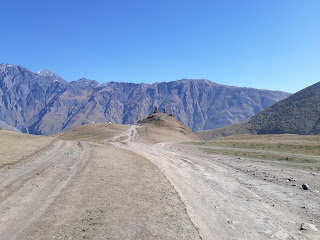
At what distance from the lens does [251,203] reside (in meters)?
14.1

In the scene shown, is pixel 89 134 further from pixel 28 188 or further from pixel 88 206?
pixel 88 206

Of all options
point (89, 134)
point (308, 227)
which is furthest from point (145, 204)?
point (89, 134)

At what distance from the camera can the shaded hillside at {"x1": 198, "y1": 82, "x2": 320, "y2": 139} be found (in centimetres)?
14125

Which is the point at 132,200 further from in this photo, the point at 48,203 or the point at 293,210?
the point at 293,210

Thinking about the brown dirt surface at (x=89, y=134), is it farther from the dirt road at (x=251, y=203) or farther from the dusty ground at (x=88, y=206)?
the dirt road at (x=251, y=203)

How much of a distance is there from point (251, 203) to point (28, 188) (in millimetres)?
12735

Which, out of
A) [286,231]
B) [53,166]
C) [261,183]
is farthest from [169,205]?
[53,166]

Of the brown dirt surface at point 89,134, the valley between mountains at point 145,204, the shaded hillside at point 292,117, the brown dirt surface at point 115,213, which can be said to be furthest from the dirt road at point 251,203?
the shaded hillside at point 292,117

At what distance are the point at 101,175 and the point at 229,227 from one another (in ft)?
34.3

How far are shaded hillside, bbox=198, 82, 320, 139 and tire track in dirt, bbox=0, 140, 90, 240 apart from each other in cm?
14177

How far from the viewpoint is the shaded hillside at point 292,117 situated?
14125 cm

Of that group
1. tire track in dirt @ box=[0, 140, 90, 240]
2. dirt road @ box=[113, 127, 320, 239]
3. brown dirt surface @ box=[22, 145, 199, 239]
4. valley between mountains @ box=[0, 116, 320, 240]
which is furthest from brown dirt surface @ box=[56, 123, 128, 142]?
brown dirt surface @ box=[22, 145, 199, 239]

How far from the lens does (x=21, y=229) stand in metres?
9.12

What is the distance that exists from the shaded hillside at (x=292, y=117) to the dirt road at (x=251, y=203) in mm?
131221
